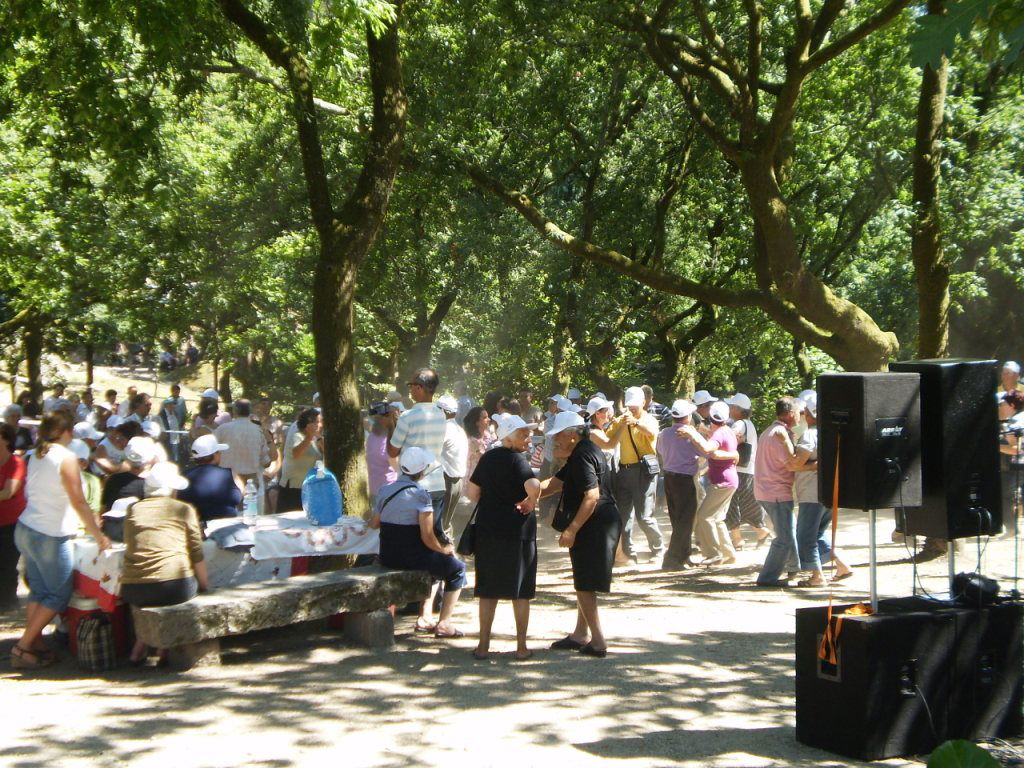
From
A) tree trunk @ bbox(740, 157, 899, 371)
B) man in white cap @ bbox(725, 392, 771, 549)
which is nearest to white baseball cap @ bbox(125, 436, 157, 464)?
tree trunk @ bbox(740, 157, 899, 371)

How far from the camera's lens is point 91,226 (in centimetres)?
2238

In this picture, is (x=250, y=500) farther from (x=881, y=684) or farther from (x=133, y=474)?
(x=881, y=684)

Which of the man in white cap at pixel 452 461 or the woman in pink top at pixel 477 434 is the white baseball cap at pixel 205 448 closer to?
the man in white cap at pixel 452 461

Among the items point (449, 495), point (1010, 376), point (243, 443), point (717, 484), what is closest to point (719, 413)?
point (717, 484)

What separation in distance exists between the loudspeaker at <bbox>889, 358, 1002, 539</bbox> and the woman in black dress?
230 cm

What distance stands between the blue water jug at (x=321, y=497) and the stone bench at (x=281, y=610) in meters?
0.52

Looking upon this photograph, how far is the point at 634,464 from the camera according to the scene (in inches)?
473

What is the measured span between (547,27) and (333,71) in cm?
394

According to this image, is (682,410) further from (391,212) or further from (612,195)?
(612,195)

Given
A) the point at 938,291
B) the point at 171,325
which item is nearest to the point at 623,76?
the point at 938,291

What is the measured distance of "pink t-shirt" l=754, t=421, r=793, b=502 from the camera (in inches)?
425

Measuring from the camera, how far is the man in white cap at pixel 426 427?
386 inches

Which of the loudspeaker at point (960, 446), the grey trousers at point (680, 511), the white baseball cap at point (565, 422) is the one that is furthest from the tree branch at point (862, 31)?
the loudspeaker at point (960, 446)

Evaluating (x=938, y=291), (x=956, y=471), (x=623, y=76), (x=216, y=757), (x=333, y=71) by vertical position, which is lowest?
(x=216, y=757)
